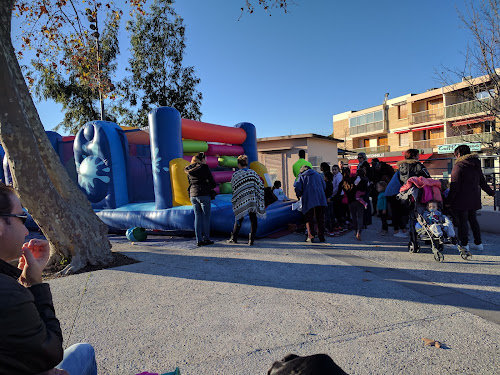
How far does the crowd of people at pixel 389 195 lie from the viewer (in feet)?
17.8

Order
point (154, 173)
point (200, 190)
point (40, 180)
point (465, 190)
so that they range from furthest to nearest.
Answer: point (154, 173) → point (200, 190) → point (465, 190) → point (40, 180)

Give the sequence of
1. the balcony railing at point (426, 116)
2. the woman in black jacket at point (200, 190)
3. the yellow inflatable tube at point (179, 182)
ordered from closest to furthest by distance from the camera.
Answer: the woman in black jacket at point (200, 190) → the yellow inflatable tube at point (179, 182) → the balcony railing at point (426, 116)

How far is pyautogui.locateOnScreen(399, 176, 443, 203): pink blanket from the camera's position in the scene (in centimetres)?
534

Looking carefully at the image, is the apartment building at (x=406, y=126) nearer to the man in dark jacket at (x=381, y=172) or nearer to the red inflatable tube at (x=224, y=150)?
the red inflatable tube at (x=224, y=150)

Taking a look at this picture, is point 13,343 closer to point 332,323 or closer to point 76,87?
point 332,323

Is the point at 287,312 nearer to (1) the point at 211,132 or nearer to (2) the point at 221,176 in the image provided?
(1) the point at 211,132

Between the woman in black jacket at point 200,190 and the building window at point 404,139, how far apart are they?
3377cm

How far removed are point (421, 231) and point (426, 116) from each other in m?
32.0

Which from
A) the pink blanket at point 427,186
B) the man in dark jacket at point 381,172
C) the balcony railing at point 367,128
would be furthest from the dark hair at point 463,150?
the balcony railing at point 367,128

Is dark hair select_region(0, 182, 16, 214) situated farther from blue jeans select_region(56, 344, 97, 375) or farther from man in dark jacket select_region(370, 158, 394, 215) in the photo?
man in dark jacket select_region(370, 158, 394, 215)

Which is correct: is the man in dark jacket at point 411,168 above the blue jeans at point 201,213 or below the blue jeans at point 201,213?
above

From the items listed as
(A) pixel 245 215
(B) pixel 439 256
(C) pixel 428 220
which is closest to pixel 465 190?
(C) pixel 428 220

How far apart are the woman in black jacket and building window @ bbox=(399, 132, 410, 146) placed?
33769 mm

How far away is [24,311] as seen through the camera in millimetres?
1153
